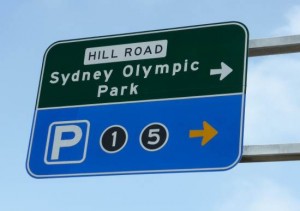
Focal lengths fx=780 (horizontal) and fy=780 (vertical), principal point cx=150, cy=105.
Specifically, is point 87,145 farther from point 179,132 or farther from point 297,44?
point 297,44

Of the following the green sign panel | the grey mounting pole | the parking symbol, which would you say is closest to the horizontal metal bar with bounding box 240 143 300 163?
the grey mounting pole

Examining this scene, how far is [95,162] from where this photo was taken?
239 inches

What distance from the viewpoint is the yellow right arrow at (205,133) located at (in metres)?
5.80

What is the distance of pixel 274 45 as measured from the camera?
6164mm

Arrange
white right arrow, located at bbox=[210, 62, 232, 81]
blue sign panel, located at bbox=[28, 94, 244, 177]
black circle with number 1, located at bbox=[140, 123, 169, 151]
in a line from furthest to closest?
white right arrow, located at bbox=[210, 62, 232, 81]
black circle with number 1, located at bbox=[140, 123, 169, 151]
blue sign panel, located at bbox=[28, 94, 244, 177]

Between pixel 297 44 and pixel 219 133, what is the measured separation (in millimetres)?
980

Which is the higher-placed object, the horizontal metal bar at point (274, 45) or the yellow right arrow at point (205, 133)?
the horizontal metal bar at point (274, 45)

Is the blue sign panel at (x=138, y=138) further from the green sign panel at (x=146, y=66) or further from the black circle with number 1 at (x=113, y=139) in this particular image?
the green sign panel at (x=146, y=66)

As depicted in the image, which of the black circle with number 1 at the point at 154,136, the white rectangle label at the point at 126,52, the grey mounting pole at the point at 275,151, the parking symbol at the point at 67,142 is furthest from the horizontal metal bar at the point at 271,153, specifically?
the parking symbol at the point at 67,142

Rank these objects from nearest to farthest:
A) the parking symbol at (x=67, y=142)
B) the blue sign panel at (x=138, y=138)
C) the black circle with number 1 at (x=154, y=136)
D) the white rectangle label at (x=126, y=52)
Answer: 1. the blue sign panel at (x=138, y=138)
2. the black circle with number 1 at (x=154, y=136)
3. the parking symbol at (x=67, y=142)
4. the white rectangle label at (x=126, y=52)

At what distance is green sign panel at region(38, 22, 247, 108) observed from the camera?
6.12 metres

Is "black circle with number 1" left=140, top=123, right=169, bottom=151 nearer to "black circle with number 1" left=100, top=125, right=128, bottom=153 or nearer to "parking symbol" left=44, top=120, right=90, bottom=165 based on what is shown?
"black circle with number 1" left=100, top=125, right=128, bottom=153

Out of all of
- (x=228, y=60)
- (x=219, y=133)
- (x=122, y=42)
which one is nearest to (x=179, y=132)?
(x=219, y=133)

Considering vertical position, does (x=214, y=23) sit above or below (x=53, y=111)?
above
